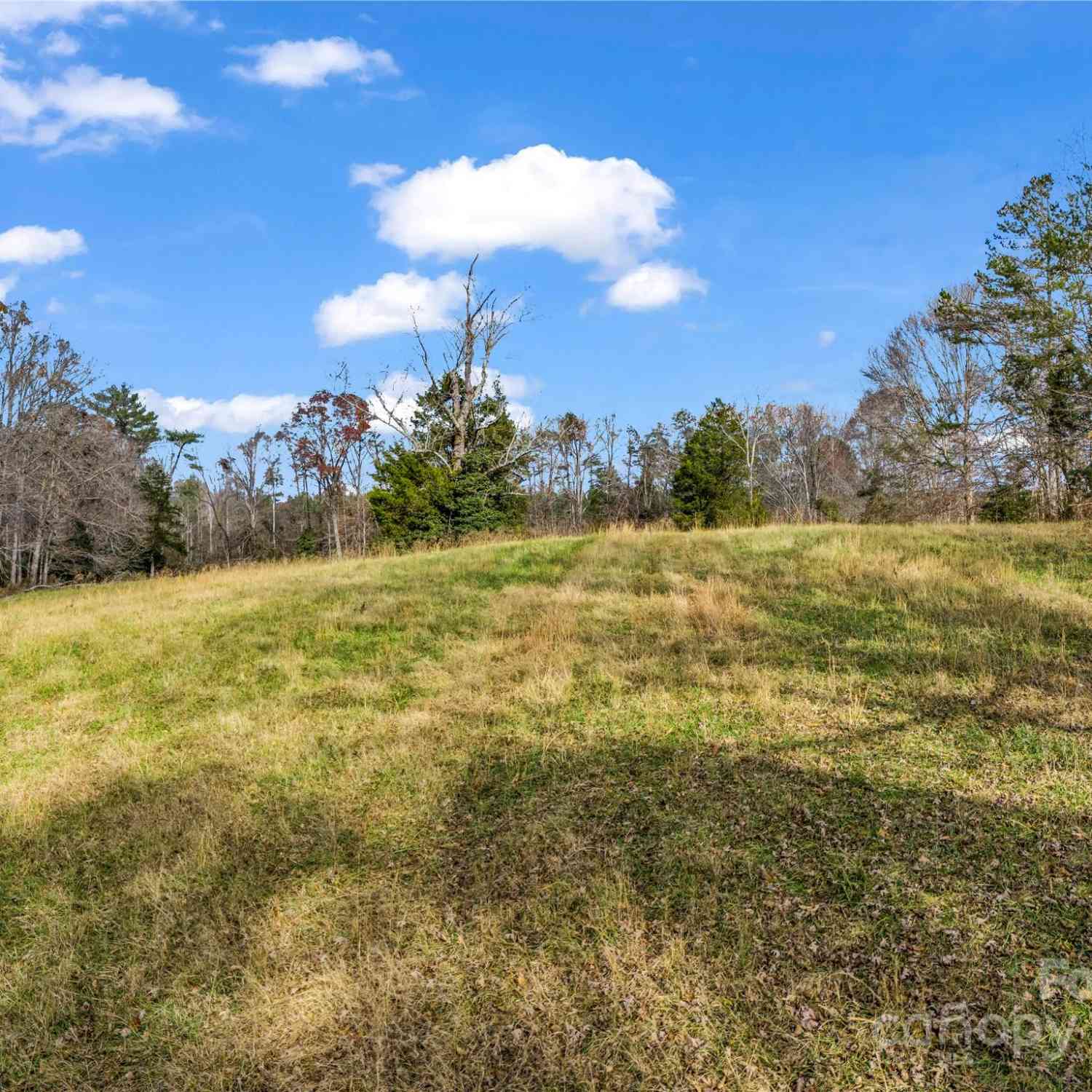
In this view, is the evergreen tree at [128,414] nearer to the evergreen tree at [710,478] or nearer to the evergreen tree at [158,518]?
the evergreen tree at [158,518]

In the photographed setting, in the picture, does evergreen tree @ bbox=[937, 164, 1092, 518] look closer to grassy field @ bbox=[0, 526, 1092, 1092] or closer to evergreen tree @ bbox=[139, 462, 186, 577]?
grassy field @ bbox=[0, 526, 1092, 1092]

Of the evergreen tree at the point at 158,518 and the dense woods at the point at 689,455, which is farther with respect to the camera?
the evergreen tree at the point at 158,518

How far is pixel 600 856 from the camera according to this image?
3.96 m

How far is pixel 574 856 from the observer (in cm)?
400

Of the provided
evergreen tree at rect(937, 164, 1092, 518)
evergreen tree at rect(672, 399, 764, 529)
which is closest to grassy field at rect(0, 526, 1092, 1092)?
evergreen tree at rect(937, 164, 1092, 518)

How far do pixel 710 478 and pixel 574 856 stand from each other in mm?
33809

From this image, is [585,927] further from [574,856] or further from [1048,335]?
[1048,335]

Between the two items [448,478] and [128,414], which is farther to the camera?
[128,414]

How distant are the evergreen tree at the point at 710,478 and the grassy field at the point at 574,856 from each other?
2726 centimetres

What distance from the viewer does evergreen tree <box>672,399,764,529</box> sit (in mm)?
35406

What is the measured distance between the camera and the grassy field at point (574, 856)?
9.26ft

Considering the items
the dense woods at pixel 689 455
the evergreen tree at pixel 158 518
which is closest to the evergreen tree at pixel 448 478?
the dense woods at pixel 689 455

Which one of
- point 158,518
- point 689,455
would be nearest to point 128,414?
point 158,518

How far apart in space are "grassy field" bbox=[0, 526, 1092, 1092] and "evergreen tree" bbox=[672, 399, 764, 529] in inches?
1073
